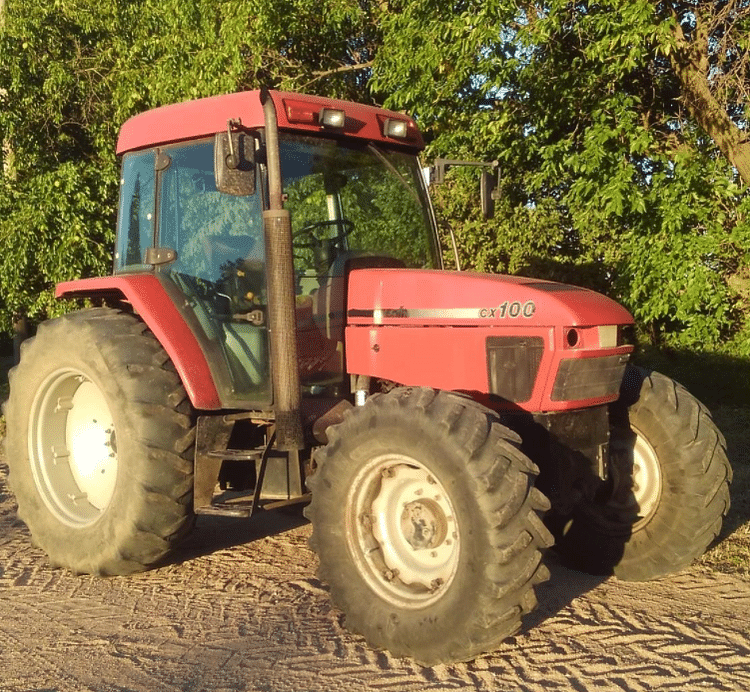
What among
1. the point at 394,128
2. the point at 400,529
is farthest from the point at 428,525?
the point at 394,128

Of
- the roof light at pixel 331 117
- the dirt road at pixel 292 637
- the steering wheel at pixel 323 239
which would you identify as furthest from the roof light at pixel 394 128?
the dirt road at pixel 292 637

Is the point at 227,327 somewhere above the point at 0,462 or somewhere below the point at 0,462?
above

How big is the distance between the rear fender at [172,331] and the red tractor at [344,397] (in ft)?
0.04

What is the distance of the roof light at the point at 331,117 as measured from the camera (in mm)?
4625

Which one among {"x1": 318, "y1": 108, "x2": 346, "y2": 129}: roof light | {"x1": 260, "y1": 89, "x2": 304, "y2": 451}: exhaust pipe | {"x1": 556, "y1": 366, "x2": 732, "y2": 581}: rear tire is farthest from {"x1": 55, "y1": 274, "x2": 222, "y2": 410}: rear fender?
{"x1": 556, "y1": 366, "x2": 732, "y2": 581}: rear tire

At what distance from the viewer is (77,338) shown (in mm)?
4902

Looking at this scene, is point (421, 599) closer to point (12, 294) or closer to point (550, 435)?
point (550, 435)

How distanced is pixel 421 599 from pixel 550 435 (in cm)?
95

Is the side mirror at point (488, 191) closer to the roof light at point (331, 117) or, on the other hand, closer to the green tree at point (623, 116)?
the roof light at point (331, 117)

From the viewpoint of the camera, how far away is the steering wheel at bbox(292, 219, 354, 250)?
4777 millimetres

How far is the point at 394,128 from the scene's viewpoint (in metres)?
5.06

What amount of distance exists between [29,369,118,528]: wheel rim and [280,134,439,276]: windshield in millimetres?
1497

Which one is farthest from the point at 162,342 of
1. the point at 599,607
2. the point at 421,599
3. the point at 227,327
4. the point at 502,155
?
the point at 502,155

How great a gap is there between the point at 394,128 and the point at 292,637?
265 cm
